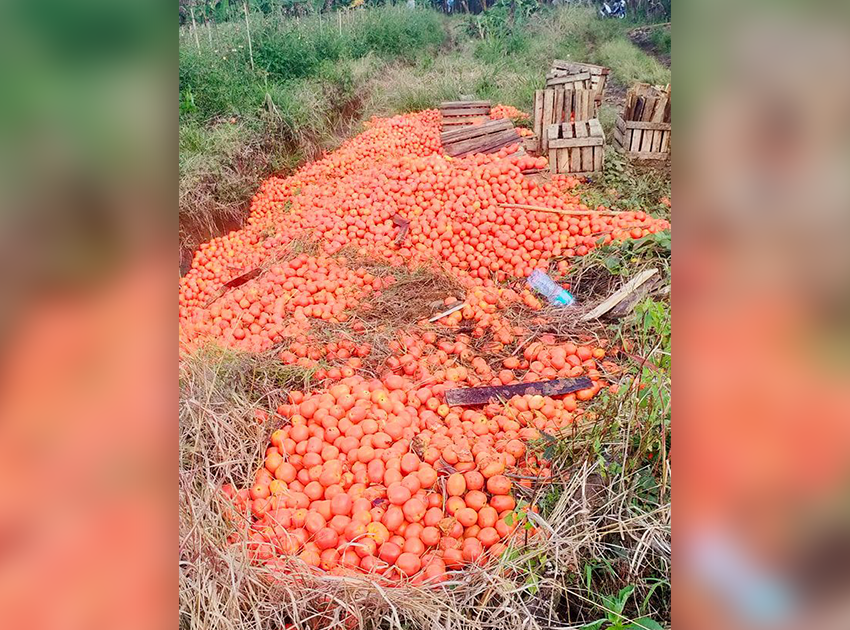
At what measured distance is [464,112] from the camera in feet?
20.7

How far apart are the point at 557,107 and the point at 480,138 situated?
852 millimetres

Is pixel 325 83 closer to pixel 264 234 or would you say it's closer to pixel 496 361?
pixel 264 234

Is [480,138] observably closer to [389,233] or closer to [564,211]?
[564,211]

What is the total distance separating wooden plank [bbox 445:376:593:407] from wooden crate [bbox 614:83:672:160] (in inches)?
139

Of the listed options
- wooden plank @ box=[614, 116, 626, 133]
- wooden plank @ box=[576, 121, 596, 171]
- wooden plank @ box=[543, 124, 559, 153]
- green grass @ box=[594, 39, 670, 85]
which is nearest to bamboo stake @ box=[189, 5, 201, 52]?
wooden plank @ box=[543, 124, 559, 153]

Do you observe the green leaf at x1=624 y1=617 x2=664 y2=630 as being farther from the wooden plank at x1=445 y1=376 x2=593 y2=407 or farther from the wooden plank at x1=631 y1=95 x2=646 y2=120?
the wooden plank at x1=631 y1=95 x2=646 y2=120

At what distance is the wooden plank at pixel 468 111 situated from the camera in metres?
6.29

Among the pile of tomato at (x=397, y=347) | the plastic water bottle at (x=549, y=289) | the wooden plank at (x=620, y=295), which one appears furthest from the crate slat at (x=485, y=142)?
the wooden plank at (x=620, y=295)
